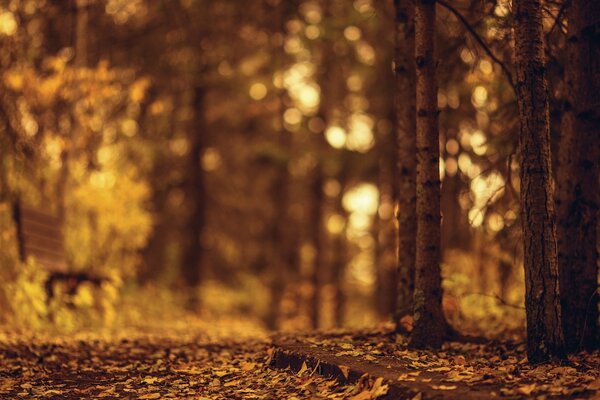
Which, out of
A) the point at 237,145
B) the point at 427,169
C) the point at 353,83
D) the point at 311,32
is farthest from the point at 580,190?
the point at 237,145

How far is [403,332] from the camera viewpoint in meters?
8.07

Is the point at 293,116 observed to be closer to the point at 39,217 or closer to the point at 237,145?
the point at 237,145

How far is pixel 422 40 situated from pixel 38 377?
5.21m

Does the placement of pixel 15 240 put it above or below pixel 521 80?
below

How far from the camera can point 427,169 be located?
6871mm

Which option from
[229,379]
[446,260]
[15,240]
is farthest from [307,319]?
[229,379]

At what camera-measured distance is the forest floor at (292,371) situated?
5.16m

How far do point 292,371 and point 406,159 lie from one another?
308 cm

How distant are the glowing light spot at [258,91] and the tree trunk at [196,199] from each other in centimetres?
146

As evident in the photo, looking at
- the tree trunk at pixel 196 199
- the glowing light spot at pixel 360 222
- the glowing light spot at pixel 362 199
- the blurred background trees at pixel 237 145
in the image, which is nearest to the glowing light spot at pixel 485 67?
the blurred background trees at pixel 237 145

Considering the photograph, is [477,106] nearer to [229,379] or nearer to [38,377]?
[229,379]

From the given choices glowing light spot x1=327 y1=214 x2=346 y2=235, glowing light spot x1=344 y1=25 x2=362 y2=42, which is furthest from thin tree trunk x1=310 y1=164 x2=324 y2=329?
glowing light spot x1=327 y1=214 x2=346 y2=235

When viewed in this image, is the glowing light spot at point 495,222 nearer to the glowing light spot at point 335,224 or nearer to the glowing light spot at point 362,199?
the glowing light spot at point 362,199

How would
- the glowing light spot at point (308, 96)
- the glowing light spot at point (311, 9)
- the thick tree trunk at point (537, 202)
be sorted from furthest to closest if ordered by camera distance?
1. the glowing light spot at point (308, 96)
2. the glowing light spot at point (311, 9)
3. the thick tree trunk at point (537, 202)
